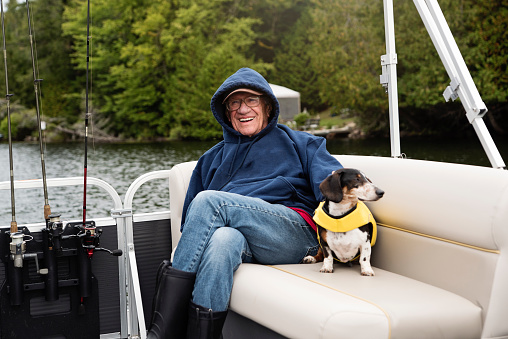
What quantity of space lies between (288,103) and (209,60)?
4881 millimetres

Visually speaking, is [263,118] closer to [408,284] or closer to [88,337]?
[408,284]

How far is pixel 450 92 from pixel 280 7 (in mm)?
27921

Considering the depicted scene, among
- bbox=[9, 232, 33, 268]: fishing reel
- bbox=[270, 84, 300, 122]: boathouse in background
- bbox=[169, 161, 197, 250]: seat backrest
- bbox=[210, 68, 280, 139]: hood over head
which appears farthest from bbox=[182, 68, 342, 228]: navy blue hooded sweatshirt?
bbox=[270, 84, 300, 122]: boathouse in background

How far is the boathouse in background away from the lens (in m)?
26.9

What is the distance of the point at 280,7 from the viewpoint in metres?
29.4

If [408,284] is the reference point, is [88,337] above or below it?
below

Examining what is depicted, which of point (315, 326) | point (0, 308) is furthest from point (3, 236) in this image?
point (315, 326)

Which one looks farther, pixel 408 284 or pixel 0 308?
pixel 0 308

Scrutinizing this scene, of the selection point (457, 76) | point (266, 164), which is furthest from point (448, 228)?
point (266, 164)

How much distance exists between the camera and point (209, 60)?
25062 millimetres

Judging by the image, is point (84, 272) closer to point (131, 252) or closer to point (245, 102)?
point (131, 252)

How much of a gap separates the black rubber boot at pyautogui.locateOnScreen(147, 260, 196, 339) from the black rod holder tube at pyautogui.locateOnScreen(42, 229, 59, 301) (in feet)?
2.28

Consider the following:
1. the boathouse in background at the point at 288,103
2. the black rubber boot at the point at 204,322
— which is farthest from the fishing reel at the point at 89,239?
the boathouse in background at the point at 288,103

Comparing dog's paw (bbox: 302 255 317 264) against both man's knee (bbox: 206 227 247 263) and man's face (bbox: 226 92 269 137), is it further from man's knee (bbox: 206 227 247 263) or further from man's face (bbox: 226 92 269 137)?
man's face (bbox: 226 92 269 137)
